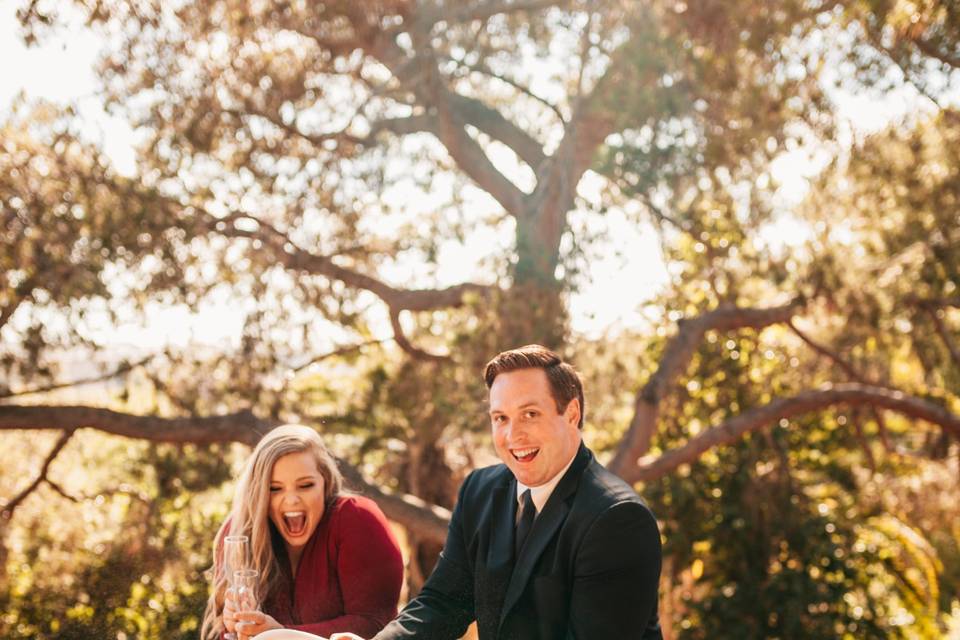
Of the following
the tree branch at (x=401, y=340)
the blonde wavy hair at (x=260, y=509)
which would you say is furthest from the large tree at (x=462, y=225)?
the blonde wavy hair at (x=260, y=509)

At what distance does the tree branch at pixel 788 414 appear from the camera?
920cm

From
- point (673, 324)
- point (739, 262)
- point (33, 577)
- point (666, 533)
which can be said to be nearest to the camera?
point (33, 577)

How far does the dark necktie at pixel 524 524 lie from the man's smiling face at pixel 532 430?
0.23 feet

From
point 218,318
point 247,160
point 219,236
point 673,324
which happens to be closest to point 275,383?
point 218,318

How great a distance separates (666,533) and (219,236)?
545cm

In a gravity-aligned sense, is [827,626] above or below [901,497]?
below

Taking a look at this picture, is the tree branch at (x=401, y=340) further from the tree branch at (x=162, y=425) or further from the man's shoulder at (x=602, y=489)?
the man's shoulder at (x=602, y=489)

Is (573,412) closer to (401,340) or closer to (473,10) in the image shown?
(473,10)

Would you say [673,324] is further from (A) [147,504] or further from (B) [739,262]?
(A) [147,504]

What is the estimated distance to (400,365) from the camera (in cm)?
1001

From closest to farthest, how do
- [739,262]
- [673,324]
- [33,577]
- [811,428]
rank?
[33,577]
[739,262]
[673,324]
[811,428]

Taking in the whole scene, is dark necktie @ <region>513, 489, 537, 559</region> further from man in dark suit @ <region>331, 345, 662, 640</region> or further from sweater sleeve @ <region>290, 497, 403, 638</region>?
sweater sleeve @ <region>290, 497, 403, 638</region>

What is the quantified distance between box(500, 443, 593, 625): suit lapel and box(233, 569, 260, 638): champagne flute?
69cm

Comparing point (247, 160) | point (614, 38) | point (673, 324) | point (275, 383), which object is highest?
point (614, 38)
